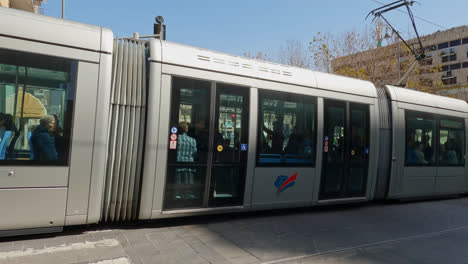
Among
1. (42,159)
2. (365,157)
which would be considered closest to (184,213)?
(42,159)

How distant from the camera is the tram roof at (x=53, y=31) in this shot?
13.6 feet

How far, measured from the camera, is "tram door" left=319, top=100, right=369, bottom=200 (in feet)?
22.4

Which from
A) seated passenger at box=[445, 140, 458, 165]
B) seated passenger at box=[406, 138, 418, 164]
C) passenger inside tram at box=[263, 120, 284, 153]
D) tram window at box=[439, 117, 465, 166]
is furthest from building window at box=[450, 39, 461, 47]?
passenger inside tram at box=[263, 120, 284, 153]

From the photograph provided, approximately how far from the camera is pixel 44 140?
14.0ft

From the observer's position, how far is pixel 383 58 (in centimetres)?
2031

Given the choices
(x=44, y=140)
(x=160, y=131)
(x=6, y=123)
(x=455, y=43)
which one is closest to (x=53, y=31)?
(x=6, y=123)

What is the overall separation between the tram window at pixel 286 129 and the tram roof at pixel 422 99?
9.77 ft

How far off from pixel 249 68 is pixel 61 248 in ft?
13.8

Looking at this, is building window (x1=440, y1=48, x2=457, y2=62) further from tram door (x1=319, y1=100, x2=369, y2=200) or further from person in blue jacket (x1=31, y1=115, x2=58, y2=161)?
person in blue jacket (x1=31, y1=115, x2=58, y2=161)

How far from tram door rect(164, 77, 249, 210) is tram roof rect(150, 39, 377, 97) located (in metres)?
0.33

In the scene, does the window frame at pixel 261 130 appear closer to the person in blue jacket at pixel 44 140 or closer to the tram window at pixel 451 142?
the person in blue jacket at pixel 44 140

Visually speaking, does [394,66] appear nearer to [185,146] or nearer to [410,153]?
[410,153]

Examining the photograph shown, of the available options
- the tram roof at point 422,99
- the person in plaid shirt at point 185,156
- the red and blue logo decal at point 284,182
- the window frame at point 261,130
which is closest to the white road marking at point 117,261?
the person in plaid shirt at point 185,156

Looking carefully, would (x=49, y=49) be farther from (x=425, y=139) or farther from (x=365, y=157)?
(x=425, y=139)
